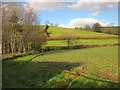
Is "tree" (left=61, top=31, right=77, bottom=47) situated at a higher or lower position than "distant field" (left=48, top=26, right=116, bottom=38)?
lower

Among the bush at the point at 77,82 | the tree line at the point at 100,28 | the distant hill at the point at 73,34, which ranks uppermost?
the tree line at the point at 100,28

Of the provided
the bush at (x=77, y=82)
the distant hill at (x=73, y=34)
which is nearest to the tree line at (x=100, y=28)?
the distant hill at (x=73, y=34)

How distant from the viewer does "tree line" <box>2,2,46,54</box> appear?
40375mm

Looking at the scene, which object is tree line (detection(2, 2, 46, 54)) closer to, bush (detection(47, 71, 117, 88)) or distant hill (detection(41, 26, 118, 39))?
bush (detection(47, 71, 117, 88))

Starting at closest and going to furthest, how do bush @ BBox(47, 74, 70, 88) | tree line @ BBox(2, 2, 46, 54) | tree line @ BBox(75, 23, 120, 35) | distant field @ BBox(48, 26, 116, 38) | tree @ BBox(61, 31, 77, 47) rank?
bush @ BBox(47, 74, 70, 88) < tree line @ BBox(2, 2, 46, 54) < tree @ BBox(61, 31, 77, 47) < distant field @ BBox(48, 26, 116, 38) < tree line @ BBox(75, 23, 120, 35)

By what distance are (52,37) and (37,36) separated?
2589 centimetres

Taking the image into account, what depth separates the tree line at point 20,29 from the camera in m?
40.4

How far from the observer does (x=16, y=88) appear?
13.5 m

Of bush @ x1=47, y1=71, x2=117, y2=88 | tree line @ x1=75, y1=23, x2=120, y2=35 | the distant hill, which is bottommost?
bush @ x1=47, y1=71, x2=117, y2=88

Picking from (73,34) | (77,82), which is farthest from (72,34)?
(77,82)

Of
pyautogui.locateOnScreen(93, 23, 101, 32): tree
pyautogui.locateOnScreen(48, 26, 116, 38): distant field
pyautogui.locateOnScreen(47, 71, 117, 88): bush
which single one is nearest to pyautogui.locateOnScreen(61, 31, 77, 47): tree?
pyautogui.locateOnScreen(48, 26, 116, 38): distant field

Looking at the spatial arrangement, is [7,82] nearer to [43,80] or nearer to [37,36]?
[43,80]

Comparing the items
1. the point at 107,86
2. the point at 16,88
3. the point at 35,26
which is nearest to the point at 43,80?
the point at 16,88

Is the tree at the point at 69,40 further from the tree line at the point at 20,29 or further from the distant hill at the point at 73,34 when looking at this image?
the tree line at the point at 20,29
